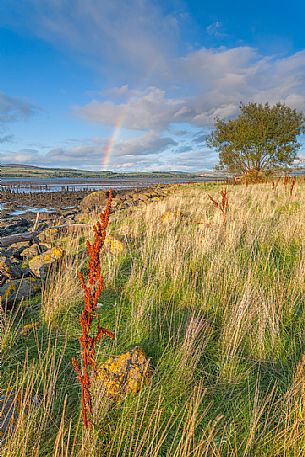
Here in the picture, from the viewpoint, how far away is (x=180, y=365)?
237 centimetres

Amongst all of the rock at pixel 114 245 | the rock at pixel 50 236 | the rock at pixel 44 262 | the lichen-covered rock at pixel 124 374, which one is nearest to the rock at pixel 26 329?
the lichen-covered rock at pixel 124 374

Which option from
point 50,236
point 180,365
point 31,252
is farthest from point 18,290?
point 50,236

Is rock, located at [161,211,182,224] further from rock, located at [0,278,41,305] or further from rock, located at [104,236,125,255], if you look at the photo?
rock, located at [0,278,41,305]

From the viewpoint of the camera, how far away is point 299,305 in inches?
139

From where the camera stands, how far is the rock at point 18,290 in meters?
3.74

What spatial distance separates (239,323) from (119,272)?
2477mm

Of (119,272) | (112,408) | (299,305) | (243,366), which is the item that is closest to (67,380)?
(112,408)

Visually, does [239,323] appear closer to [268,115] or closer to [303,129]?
[268,115]

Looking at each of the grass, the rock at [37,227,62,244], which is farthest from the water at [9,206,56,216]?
the grass

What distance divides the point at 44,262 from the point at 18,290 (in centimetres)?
110

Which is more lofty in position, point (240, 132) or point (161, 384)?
point (240, 132)

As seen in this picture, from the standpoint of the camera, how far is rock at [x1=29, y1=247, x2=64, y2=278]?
15.8ft

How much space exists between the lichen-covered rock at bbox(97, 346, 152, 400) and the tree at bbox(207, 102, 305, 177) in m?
29.4

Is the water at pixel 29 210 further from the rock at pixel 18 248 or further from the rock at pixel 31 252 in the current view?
the rock at pixel 31 252
